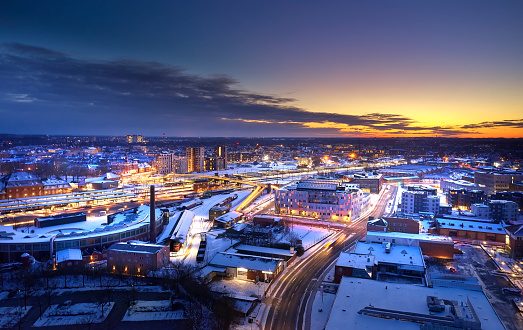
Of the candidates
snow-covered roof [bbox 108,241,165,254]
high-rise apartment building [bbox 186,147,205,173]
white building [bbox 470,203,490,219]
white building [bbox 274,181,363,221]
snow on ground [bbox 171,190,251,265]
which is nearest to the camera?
snow-covered roof [bbox 108,241,165,254]

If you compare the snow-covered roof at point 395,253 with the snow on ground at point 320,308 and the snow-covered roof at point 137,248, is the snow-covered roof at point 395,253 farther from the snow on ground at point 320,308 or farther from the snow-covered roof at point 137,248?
the snow-covered roof at point 137,248

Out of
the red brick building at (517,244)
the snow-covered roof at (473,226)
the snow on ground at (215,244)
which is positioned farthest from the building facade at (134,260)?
the red brick building at (517,244)

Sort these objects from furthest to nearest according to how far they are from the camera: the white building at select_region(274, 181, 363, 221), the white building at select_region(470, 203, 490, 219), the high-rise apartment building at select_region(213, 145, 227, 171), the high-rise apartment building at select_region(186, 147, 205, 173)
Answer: the high-rise apartment building at select_region(213, 145, 227, 171), the high-rise apartment building at select_region(186, 147, 205, 173), the white building at select_region(274, 181, 363, 221), the white building at select_region(470, 203, 490, 219)

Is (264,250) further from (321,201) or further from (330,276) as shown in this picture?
(321,201)

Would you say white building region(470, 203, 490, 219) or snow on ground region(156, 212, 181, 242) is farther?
white building region(470, 203, 490, 219)

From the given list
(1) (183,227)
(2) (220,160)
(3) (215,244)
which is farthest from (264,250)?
(2) (220,160)

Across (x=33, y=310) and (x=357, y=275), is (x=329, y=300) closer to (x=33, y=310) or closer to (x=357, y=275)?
(x=357, y=275)

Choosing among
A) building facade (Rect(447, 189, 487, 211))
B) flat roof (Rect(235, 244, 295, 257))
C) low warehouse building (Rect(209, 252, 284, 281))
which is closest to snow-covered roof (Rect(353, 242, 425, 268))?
flat roof (Rect(235, 244, 295, 257))

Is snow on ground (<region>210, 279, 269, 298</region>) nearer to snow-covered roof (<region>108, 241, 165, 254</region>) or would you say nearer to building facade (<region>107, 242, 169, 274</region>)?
building facade (<region>107, 242, 169, 274</region>)
